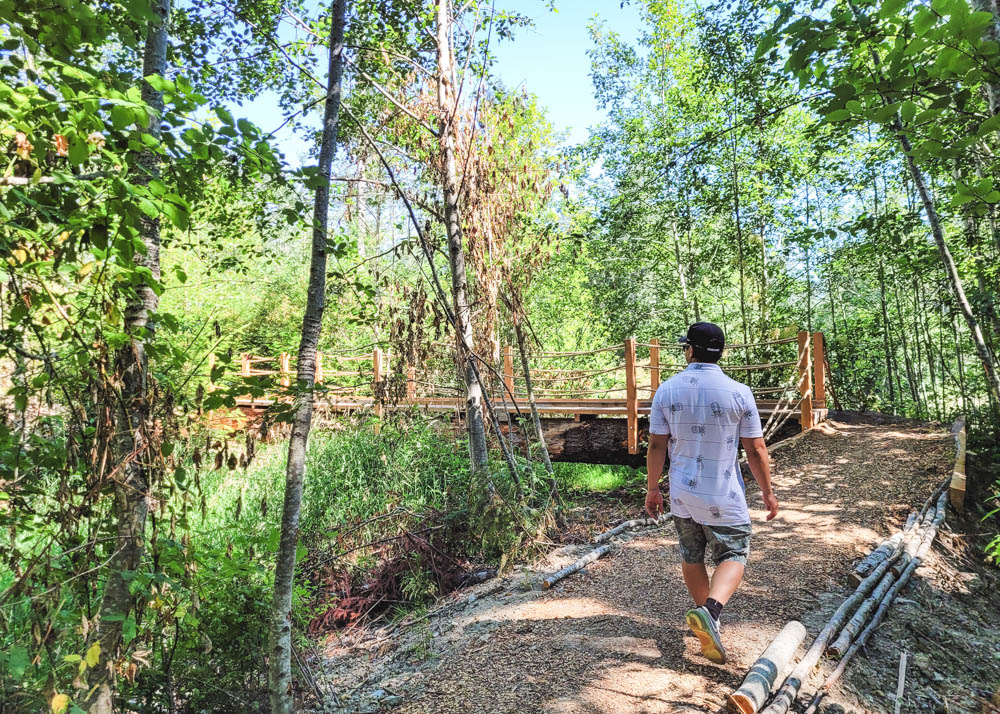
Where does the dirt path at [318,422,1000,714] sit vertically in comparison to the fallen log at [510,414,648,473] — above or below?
below

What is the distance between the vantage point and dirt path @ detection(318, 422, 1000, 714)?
2.94 m

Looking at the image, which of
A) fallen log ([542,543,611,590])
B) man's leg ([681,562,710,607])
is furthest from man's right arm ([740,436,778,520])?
fallen log ([542,543,611,590])

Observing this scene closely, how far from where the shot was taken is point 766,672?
8.82 feet

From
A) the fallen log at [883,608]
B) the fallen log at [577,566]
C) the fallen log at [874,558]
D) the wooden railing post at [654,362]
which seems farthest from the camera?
the wooden railing post at [654,362]

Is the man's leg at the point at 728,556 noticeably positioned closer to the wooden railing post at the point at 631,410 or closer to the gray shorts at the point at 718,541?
the gray shorts at the point at 718,541

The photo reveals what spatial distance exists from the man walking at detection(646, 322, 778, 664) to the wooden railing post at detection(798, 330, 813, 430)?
22.1 feet

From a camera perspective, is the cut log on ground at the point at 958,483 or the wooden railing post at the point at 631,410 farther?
the wooden railing post at the point at 631,410

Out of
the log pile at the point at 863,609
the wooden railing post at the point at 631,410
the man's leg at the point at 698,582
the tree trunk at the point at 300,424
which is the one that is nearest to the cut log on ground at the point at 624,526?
the log pile at the point at 863,609

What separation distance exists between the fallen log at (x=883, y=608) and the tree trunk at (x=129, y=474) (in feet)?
10.3

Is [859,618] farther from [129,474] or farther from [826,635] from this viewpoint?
[129,474]

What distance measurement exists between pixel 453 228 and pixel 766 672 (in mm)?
4914

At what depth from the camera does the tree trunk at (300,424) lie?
2957 millimetres

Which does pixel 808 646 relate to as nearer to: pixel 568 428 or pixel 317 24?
pixel 568 428

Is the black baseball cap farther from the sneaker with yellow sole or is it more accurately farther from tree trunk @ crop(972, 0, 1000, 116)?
tree trunk @ crop(972, 0, 1000, 116)
